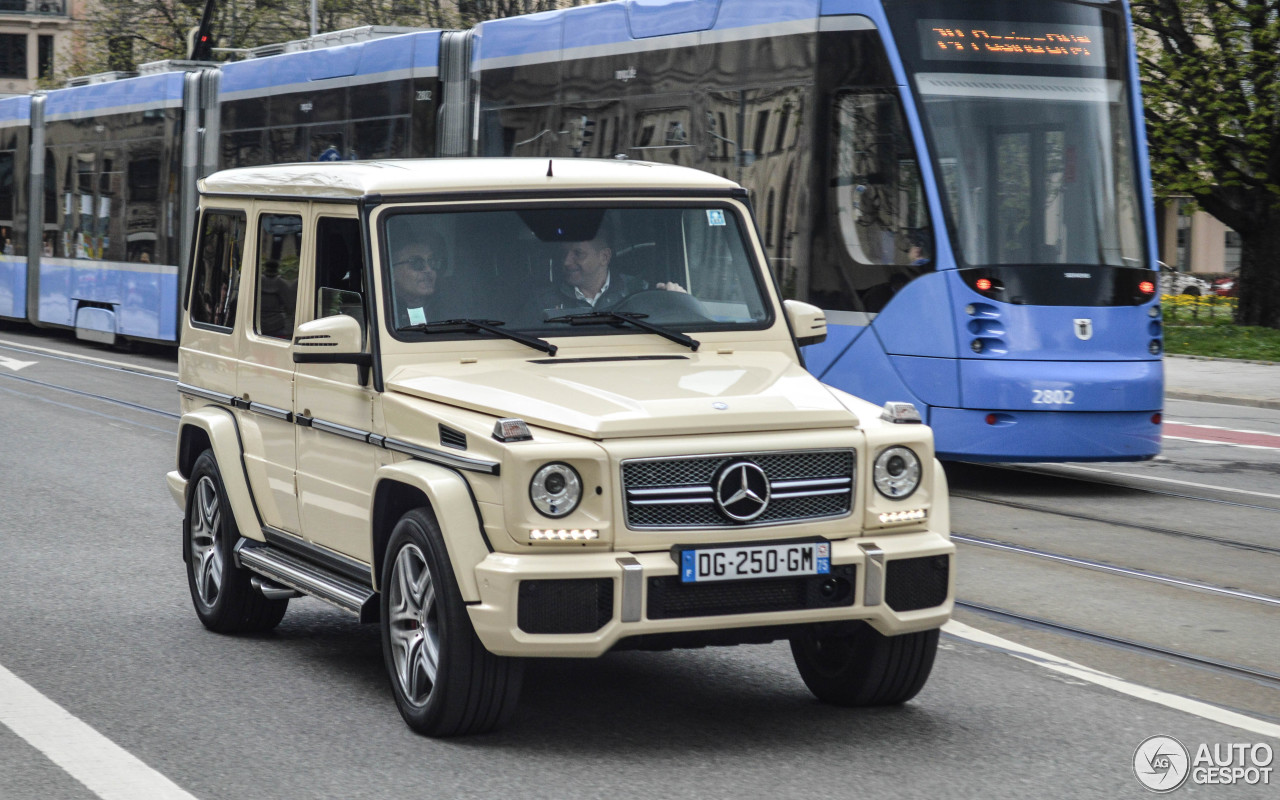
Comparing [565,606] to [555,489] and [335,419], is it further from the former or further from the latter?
[335,419]

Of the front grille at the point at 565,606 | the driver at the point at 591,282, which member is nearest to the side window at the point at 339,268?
the driver at the point at 591,282

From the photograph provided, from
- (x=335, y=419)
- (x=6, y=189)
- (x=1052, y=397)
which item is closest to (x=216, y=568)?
(x=335, y=419)

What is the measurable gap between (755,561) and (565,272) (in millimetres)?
1538

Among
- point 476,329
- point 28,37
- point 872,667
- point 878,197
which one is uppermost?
point 28,37

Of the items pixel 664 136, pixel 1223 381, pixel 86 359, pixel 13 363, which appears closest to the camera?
pixel 664 136

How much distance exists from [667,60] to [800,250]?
7.65ft

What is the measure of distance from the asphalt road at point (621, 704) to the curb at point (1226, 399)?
10.6 m

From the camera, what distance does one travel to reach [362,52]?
62.3 feet

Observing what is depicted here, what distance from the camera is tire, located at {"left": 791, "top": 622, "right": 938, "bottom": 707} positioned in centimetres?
573

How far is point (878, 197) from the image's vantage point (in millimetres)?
12125

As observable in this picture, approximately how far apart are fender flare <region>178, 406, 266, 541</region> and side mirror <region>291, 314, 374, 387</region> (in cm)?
124

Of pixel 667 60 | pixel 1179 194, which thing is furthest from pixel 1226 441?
pixel 1179 194

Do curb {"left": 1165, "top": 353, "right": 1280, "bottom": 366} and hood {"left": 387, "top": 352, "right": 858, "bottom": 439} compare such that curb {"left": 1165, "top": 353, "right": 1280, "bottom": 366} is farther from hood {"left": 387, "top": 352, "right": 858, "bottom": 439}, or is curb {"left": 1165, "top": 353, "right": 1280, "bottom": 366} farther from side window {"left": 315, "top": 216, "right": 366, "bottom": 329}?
side window {"left": 315, "top": 216, "right": 366, "bottom": 329}

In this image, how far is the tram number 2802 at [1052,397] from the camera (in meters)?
11.5
